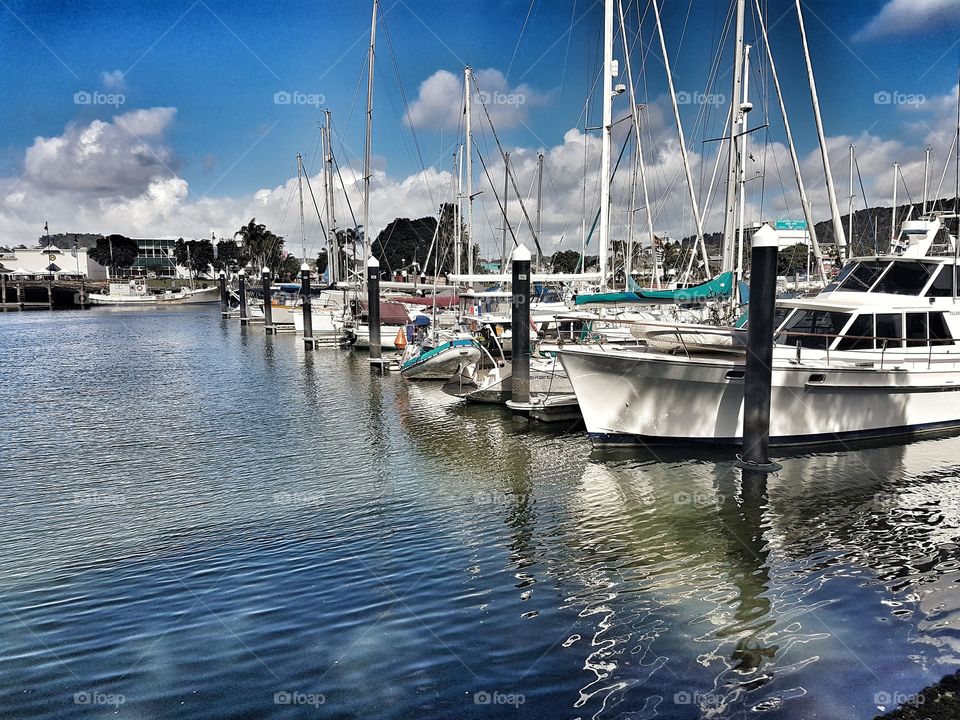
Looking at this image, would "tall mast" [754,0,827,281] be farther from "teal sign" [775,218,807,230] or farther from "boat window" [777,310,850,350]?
"teal sign" [775,218,807,230]

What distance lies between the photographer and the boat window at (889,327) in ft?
46.1

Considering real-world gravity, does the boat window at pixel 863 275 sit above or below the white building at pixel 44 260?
below

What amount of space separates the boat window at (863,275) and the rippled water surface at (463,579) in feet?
12.4

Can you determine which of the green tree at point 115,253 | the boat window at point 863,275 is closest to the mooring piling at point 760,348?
the boat window at point 863,275

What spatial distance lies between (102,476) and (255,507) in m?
3.81

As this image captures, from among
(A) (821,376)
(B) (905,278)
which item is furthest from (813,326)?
(B) (905,278)

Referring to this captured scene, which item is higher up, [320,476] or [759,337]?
[759,337]

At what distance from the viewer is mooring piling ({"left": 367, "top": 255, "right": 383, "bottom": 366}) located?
26516 millimetres

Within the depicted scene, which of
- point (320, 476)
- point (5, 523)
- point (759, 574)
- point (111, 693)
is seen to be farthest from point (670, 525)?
point (5, 523)

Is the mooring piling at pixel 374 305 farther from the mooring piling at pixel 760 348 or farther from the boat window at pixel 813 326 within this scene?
the mooring piling at pixel 760 348

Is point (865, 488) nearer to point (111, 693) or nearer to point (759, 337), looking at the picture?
point (759, 337)

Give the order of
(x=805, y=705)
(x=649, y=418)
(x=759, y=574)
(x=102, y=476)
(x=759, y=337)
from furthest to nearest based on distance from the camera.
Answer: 1. (x=649, y=418)
2. (x=102, y=476)
3. (x=759, y=337)
4. (x=759, y=574)
5. (x=805, y=705)

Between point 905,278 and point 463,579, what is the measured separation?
1292cm

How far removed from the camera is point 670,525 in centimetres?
955
